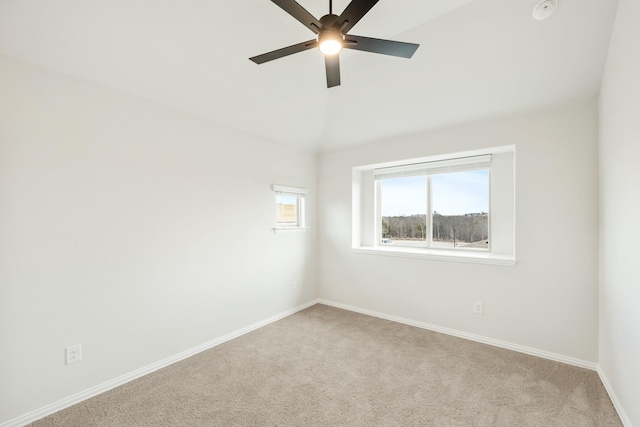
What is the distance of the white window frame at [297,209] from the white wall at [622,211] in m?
3.05

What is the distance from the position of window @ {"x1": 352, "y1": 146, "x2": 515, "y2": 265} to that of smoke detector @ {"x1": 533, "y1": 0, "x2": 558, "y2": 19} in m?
1.24

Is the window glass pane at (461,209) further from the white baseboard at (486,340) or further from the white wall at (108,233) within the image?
the white wall at (108,233)

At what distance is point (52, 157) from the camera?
6.37 ft

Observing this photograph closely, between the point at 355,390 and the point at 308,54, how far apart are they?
2.87m

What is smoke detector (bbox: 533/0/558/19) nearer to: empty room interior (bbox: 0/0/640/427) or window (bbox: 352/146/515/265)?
empty room interior (bbox: 0/0/640/427)

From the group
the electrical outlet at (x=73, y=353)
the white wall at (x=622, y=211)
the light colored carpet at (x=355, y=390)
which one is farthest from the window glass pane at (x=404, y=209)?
the electrical outlet at (x=73, y=353)

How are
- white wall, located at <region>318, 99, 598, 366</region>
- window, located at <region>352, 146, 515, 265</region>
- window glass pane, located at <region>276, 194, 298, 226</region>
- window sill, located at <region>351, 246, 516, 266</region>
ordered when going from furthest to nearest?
window glass pane, located at <region>276, 194, 298, 226</region>
window, located at <region>352, 146, 515, 265</region>
window sill, located at <region>351, 246, 516, 266</region>
white wall, located at <region>318, 99, 598, 366</region>

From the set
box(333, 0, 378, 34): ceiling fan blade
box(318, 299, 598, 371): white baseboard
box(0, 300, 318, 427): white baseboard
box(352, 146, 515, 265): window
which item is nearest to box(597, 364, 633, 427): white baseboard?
box(318, 299, 598, 371): white baseboard

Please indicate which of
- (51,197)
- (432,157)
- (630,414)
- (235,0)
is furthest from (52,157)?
(630,414)

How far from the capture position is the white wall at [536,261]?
243cm

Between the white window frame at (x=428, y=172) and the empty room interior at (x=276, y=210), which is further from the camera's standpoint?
the white window frame at (x=428, y=172)

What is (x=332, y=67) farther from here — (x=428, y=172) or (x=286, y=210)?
(x=286, y=210)

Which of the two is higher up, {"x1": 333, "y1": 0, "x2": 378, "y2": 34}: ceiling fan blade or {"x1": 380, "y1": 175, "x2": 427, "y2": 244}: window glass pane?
{"x1": 333, "y1": 0, "x2": 378, "y2": 34}: ceiling fan blade

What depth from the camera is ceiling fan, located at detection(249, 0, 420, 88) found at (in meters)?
1.41
